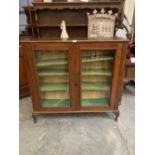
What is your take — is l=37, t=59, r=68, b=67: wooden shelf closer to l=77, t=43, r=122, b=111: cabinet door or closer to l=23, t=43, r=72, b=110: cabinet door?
l=23, t=43, r=72, b=110: cabinet door

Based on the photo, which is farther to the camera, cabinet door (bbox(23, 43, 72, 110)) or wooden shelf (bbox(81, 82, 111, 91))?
wooden shelf (bbox(81, 82, 111, 91))

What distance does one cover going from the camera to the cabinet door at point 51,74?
72.0 inches

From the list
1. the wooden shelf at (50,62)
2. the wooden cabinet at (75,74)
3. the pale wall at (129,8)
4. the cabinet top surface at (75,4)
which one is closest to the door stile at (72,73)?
the wooden cabinet at (75,74)

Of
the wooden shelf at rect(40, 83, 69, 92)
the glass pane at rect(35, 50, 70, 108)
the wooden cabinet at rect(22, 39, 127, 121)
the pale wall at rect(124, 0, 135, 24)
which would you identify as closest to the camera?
the wooden cabinet at rect(22, 39, 127, 121)

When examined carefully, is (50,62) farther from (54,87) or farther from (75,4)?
(75,4)

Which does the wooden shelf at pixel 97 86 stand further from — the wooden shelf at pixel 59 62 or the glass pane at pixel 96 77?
the wooden shelf at pixel 59 62

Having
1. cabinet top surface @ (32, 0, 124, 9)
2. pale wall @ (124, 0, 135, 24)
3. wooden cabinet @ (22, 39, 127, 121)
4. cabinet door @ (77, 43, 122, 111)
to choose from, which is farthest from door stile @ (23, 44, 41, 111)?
pale wall @ (124, 0, 135, 24)

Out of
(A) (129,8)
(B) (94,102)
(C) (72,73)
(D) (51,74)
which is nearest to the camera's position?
(C) (72,73)

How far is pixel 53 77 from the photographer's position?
2.16 m

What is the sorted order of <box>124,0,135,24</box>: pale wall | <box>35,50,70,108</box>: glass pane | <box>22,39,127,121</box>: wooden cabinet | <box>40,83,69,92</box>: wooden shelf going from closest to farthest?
<box>22,39,127,121</box>: wooden cabinet, <box>35,50,70,108</box>: glass pane, <box>40,83,69,92</box>: wooden shelf, <box>124,0,135,24</box>: pale wall

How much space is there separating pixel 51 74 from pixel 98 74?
574 millimetres

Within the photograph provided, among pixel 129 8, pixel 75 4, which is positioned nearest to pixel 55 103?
pixel 75 4

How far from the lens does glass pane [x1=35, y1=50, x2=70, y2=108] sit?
1945mm
